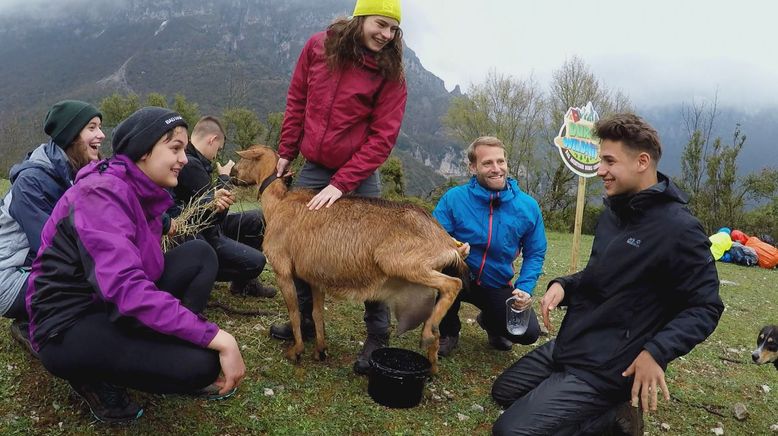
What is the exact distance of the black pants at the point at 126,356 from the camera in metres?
2.71

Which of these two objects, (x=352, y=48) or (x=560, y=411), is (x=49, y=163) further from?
(x=560, y=411)

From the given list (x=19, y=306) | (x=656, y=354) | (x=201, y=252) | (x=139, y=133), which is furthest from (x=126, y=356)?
(x=656, y=354)

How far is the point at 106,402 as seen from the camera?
3.23 m

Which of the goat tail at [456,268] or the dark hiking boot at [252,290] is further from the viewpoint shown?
the dark hiking boot at [252,290]

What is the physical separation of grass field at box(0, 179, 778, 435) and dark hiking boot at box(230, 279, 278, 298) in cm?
13

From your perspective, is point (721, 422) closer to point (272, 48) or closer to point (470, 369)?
point (470, 369)

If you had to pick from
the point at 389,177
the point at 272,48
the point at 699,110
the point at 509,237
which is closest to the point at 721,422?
the point at 509,237

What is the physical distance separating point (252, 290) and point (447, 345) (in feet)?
8.80

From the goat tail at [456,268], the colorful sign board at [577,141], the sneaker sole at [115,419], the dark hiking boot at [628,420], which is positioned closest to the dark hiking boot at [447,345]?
the goat tail at [456,268]

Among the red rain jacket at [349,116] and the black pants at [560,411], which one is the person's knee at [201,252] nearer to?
the red rain jacket at [349,116]

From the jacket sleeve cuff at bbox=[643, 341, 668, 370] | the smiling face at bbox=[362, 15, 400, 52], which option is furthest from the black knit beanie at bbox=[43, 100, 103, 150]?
the jacket sleeve cuff at bbox=[643, 341, 668, 370]

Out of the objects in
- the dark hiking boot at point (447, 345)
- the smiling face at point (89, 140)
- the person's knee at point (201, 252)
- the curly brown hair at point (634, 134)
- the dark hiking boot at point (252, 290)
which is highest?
the curly brown hair at point (634, 134)

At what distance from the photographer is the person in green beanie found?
3.62 m

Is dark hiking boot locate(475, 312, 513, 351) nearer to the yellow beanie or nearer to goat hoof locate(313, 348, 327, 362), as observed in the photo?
goat hoof locate(313, 348, 327, 362)
